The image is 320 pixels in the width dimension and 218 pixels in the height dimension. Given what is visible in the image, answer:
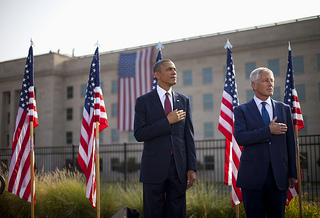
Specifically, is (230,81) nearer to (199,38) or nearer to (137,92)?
(137,92)

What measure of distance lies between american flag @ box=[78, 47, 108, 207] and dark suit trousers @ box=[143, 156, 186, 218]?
3452 mm

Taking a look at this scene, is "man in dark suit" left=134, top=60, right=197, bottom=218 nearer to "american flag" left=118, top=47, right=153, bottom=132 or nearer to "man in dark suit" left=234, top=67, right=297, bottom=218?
"man in dark suit" left=234, top=67, right=297, bottom=218

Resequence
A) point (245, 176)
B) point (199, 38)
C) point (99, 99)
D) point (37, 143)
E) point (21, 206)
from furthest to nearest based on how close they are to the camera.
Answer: point (37, 143) → point (199, 38) → point (21, 206) → point (99, 99) → point (245, 176)

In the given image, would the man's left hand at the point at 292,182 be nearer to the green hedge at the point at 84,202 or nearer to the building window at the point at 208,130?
the green hedge at the point at 84,202

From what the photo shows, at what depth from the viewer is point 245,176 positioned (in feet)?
12.7

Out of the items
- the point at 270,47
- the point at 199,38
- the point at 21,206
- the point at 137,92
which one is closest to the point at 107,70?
the point at 137,92

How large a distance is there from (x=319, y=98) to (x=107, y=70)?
882 inches

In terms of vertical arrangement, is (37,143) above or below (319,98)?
below

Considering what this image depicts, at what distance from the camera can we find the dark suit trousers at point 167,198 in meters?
3.96

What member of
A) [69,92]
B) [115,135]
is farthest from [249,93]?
[69,92]

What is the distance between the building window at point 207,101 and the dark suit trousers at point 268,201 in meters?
30.7

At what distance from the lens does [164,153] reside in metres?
4.04

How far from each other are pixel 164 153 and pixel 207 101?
30.9 metres

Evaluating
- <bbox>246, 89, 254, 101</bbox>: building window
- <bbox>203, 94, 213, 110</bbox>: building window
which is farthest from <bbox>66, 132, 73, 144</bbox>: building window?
<bbox>246, 89, 254, 101</bbox>: building window
